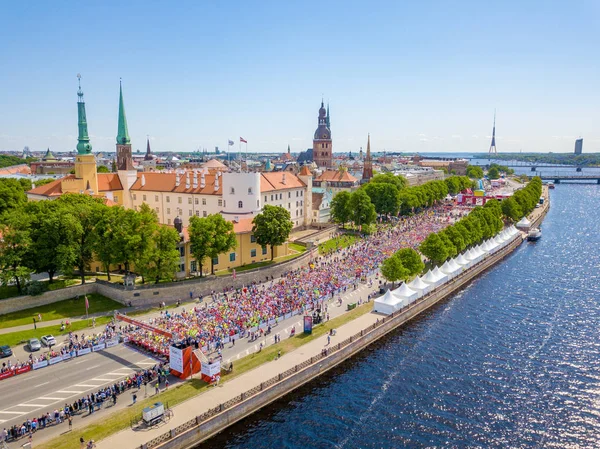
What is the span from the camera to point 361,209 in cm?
9919

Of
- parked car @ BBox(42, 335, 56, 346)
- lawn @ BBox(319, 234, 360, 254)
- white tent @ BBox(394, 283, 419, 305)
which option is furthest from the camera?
lawn @ BBox(319, 234, 360, 254)

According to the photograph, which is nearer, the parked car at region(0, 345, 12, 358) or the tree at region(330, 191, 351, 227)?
the parked car at region(0, 345, 12, 358)

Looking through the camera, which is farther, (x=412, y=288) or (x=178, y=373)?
(x=412, y=288)

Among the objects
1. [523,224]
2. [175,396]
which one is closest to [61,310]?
[175,396]

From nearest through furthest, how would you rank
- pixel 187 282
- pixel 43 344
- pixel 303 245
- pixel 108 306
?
pixel 43 344 < pixel 108 306 < pixel 187 282 < pixel 303 245

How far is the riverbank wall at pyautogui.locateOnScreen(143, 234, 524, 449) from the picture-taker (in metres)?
31.1

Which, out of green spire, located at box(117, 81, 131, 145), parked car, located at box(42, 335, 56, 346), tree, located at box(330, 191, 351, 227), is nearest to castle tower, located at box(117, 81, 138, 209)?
green spire, located at box(117, 81, 131, 145)

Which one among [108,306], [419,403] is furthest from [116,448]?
[108,306]

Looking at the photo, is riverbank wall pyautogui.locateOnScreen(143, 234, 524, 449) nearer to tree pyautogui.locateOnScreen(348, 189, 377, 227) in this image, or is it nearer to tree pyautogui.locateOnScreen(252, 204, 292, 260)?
tree pyautogui.locateOnScreen(252, 204, 292, 260)

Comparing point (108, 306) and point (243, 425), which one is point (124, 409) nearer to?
point (243, 425)

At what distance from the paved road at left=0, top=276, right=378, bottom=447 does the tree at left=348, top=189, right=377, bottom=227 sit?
183ft

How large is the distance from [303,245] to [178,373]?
48.7 meters

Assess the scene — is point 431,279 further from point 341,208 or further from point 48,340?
point 48,340

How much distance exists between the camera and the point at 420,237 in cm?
9188
